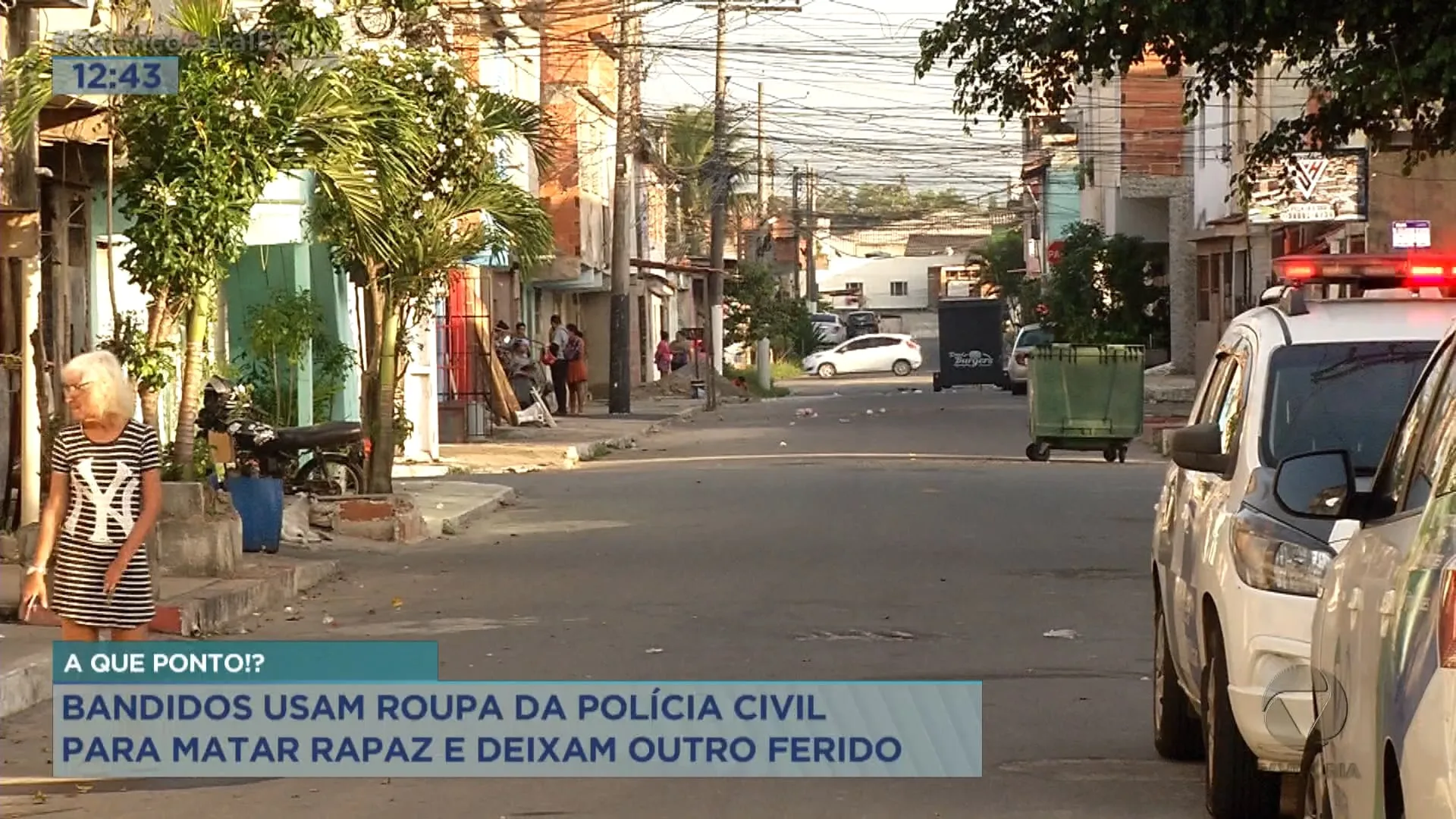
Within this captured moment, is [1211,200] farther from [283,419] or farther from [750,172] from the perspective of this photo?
[283,419]

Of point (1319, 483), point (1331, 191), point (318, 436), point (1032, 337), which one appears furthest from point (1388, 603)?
point (1032, 337)

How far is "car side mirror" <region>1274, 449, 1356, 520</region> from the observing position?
590 cm

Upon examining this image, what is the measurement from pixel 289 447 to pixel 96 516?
10553 mm

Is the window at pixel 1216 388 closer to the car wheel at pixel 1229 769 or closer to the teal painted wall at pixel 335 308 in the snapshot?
the car wheel at pixel 1229 769

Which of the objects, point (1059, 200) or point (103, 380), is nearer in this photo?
point (103, 380)

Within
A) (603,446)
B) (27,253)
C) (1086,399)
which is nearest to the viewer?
(27,253)

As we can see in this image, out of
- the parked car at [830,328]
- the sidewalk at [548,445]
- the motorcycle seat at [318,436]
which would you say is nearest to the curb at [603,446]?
the sidewalk at [548,445]

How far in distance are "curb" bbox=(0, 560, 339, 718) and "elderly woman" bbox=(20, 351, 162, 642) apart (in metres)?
1.96

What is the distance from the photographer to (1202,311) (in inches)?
2036

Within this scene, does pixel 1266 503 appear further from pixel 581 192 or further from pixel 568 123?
pixel 581 192

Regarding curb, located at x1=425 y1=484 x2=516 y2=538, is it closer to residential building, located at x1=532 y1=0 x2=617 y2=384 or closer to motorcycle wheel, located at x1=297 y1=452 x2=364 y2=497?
motorcycle wheel, located at x1=297 y1=452 x2=364 y2=497

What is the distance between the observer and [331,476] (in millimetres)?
21375

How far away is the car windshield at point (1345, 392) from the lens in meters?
8.26
